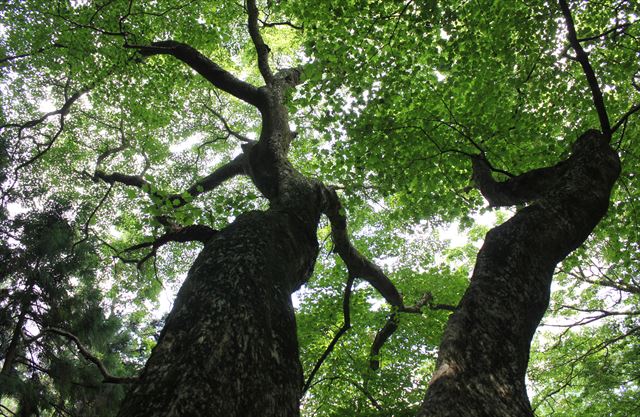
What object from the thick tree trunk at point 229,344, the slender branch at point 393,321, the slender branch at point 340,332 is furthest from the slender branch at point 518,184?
the slender branch at point 393,321

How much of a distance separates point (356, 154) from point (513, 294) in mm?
4811

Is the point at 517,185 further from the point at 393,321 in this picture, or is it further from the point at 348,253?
the point at 393,321

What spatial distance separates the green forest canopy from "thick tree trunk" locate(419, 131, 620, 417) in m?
1.41

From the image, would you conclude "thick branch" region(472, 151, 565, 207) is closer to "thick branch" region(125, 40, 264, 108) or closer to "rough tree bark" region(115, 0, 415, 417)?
"rough tree bark" region(115, 0, 415, 417)

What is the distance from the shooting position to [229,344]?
2479 mm

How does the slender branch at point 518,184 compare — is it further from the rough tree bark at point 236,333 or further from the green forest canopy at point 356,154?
the rough tree bark at point 236,333

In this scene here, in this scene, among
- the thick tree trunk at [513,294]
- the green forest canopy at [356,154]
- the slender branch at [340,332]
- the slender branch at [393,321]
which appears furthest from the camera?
the slender branch at [393,321]

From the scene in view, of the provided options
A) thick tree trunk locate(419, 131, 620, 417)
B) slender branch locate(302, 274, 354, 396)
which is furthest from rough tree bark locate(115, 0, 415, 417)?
slender branch locate(302, 274, 354, 396)

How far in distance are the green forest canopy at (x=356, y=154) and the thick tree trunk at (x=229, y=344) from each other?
Answer: 1400 millimetres

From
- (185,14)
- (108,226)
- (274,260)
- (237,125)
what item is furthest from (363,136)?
(108,226)

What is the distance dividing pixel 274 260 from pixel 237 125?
14153 millimetres

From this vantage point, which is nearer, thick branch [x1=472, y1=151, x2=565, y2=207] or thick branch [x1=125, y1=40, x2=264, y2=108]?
thick branch [x1=472, y1=151, x2=565, y2=207]

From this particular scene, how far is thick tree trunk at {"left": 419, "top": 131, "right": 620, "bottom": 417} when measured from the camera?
2348 millimetres

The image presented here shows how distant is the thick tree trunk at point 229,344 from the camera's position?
6.88 feet
